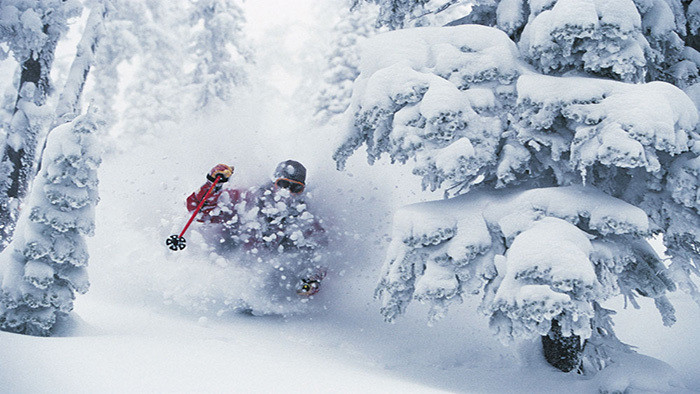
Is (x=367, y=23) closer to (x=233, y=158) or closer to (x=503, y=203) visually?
(x=233, y=158)

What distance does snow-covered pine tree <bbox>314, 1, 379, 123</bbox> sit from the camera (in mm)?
17078

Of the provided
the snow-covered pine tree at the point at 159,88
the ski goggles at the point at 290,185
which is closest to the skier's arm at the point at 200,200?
the ski goggles at the point at 290,185

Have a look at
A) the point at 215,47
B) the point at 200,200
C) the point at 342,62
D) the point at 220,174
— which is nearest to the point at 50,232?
the point at 200,200

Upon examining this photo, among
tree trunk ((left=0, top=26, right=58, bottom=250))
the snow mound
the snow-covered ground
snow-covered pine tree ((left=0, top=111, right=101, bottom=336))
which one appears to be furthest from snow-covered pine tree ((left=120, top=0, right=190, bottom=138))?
the snow mound

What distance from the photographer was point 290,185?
9008mm

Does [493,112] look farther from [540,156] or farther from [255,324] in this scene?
[255,324]

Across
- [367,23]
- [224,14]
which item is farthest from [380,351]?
[224,14]

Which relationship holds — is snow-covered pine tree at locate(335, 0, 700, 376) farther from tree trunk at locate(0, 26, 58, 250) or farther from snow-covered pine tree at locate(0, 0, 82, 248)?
tree trunk at locate(0, 26, 58, 250)

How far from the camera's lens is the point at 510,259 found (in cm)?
425

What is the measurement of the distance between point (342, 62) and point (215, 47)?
509 centimetres

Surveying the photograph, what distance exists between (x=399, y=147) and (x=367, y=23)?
45.5ft

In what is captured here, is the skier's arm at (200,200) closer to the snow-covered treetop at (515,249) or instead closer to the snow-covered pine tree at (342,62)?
the snow-covered treetop at (515,249)

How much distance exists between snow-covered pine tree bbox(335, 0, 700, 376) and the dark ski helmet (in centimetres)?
373

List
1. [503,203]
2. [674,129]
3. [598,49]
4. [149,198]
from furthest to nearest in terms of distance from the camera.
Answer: [149,198] < [503,203] < [598,49] < [674,129]
